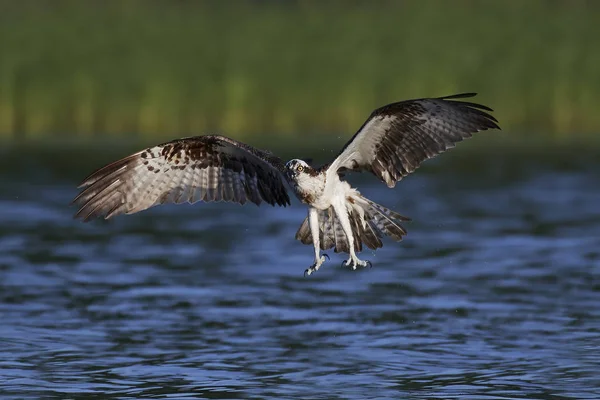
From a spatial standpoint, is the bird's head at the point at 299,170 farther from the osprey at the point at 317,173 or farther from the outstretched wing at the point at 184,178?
the outstretched wing at the point at 184,178

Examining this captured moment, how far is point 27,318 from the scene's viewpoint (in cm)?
1209

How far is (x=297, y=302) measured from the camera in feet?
42.0

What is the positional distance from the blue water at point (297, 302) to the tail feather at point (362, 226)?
0.85 m

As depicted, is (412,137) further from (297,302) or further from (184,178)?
(297,302)

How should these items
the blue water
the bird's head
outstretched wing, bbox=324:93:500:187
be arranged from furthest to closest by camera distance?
outstretched wing, bbox=324:93:500:187 → the bird's head → the blue water

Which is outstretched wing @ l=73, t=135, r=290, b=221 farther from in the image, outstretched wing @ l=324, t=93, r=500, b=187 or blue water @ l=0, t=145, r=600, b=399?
blue water @ l=0, t=145, r=600, b=399

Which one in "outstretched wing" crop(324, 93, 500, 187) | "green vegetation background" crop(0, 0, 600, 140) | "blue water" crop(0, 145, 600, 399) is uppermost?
"green vegetation background" crop(0, 0, 600, 140)

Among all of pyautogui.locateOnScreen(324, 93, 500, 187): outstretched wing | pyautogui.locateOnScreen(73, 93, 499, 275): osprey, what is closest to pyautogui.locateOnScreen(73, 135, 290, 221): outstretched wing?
pyautogui.locateOnScreen(73, 93, 499, 275): osprey

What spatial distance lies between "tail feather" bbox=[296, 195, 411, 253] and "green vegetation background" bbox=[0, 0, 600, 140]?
1127cm

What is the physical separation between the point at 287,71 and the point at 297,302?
1026 cm

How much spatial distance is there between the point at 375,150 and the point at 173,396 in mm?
2482

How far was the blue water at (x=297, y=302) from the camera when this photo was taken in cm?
997

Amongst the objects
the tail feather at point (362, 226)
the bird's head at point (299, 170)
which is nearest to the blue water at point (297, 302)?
the tail feather at point (362, 226)

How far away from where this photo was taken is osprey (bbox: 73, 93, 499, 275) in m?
10.2
